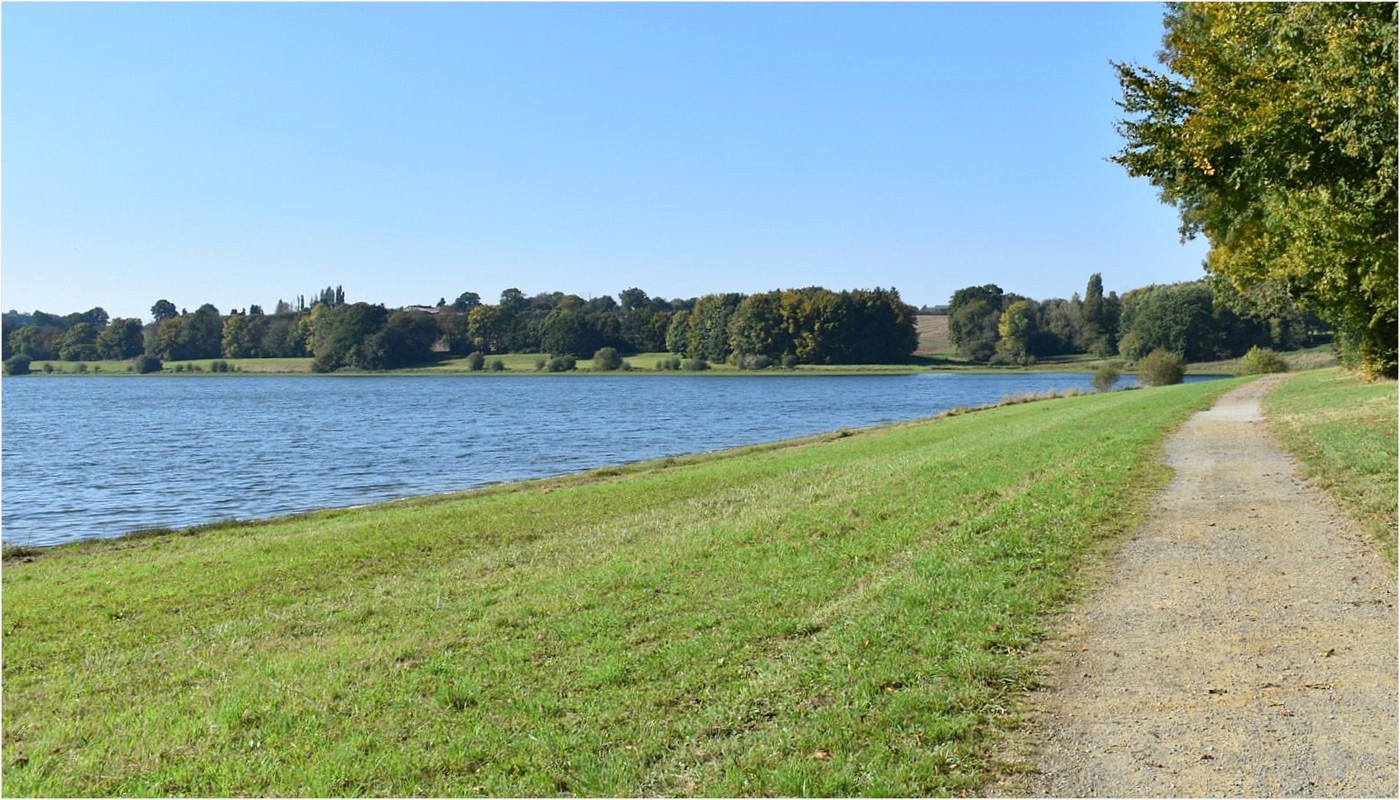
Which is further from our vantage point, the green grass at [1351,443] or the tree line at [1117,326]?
the tree line at [1117,326]

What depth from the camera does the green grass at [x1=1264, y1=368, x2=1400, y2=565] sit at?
472 inches

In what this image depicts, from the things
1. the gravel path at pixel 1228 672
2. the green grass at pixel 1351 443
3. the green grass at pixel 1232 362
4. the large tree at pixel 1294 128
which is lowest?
the green grass at pixel 1232 362

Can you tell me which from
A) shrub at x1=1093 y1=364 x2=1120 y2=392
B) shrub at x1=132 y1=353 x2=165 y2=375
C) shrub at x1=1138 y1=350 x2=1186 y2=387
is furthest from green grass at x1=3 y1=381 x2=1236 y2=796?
shrub at x1=132 y1=353 x2=165 y2=375

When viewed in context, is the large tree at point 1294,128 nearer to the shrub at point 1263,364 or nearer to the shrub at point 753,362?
the shrub at point 1263,364

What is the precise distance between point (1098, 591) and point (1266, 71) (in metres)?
9.19

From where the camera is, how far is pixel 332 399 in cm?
8338

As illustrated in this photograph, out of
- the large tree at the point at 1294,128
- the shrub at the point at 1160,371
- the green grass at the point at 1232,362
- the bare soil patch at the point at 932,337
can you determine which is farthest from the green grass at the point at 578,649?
the bare soil patch at the point at 932,337

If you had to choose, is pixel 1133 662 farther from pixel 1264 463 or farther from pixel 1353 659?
pixel 1264 463

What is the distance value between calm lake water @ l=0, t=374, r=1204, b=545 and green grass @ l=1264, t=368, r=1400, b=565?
62.3 feet

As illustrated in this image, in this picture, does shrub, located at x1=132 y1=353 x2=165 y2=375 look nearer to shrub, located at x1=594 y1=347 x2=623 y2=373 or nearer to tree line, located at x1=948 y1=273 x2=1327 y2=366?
shrub, located at x1=594 y1=347 x2=623 y2=373

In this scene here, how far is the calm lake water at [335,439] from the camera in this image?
27156 mm

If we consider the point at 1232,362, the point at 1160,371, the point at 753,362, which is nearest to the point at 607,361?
the point at 753,362

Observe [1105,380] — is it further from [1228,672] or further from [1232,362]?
[1228,672]

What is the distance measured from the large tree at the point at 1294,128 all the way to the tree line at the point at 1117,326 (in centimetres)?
4850
